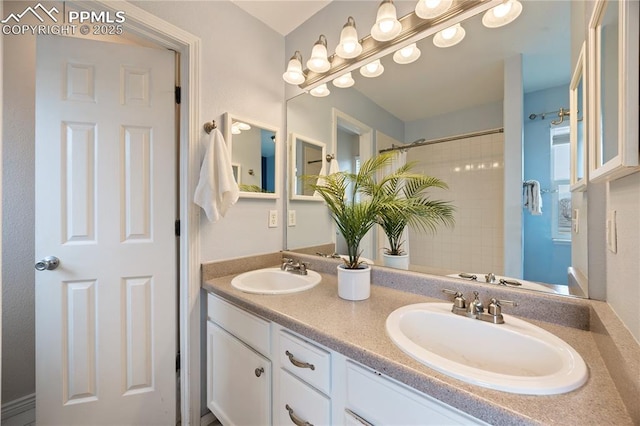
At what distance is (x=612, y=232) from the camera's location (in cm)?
65

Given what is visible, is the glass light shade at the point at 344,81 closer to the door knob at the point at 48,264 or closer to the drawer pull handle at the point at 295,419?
the drawer pull handle at the point at 295,419

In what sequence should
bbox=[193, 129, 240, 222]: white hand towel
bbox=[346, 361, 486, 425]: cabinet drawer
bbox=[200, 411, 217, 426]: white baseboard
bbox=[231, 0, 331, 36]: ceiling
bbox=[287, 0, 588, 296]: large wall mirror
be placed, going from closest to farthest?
bbox=[346, 361, 486, 425]: cabinet drawer → bbox=[287, 0, 588, 296]: large wall mirror → bbox=[193, 129, 240, 222]: white hand towel → bbox=[200, 411, 217, 426]: white baseboard → bbox=[231, 0, 331, 36]: ceiling

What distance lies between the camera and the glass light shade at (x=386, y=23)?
45.5 inches

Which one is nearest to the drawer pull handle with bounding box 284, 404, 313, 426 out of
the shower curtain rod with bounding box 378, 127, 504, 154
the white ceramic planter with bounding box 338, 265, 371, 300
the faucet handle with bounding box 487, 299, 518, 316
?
the white ceramic planter with bounding box 338, 265, 371, 300

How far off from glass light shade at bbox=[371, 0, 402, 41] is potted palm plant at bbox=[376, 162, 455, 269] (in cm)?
63

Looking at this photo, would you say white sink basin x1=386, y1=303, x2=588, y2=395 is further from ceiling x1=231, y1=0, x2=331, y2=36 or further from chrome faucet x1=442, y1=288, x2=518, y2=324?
ceiling x1=231, y1=0, x2=331, y2=36

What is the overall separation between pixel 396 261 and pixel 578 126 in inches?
33.0

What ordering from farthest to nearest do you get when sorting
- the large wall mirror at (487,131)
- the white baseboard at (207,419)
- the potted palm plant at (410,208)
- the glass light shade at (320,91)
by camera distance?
the glass light shade at (320,91)
the white baseboard at (207,419)
the potted palm plant at (410,208)
the large wall mirror at (487,131)

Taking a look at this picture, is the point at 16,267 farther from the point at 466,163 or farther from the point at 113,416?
the point at 466,163

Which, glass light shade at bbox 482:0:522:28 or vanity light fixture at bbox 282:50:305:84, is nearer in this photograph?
glass light shade at bbox 482:0:522:28

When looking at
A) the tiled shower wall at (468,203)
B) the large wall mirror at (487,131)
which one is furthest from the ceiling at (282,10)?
the tiled shower wall at (468,203)

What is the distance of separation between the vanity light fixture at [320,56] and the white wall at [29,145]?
1.47ft

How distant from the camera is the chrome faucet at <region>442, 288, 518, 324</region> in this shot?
0.82m

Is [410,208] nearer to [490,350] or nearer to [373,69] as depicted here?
[490,350]
